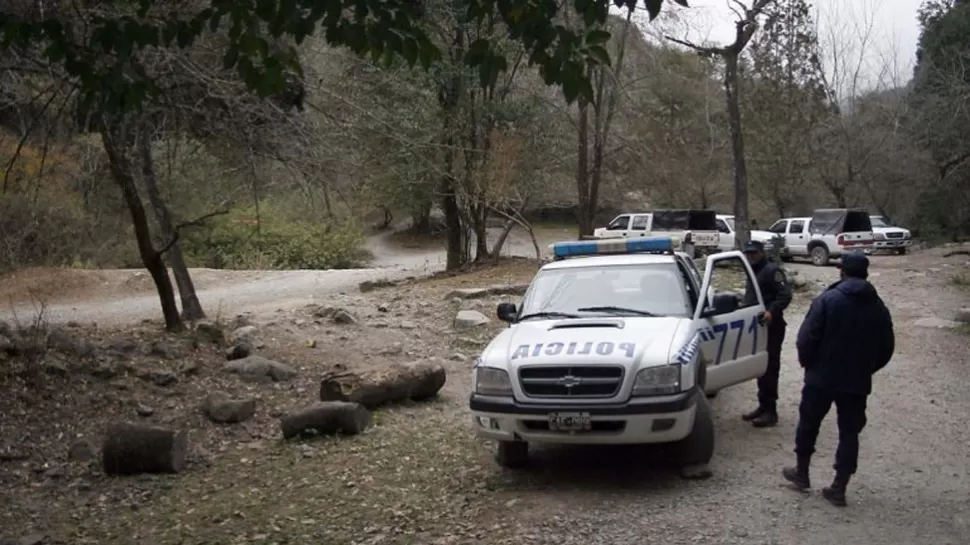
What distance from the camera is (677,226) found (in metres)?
34.1

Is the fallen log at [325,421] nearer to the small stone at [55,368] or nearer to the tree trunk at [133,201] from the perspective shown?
the small stone at [55,368]

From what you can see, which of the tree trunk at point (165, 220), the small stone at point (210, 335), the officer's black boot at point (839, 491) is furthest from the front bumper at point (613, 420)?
the tree trunk at point (165, 220)

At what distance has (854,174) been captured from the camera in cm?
4344

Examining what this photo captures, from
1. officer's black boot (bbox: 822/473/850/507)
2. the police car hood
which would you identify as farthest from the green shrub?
officer's black boot (bbox: 822/473/850/507)

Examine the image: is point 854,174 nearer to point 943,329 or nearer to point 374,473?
point 943,329

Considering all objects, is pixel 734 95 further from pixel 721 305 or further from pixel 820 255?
pixel 721 305

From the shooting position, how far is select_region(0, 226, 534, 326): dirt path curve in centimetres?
1909

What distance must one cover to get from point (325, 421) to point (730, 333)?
3861 mm

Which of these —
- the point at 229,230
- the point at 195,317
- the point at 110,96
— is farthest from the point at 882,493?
the point at 229,230

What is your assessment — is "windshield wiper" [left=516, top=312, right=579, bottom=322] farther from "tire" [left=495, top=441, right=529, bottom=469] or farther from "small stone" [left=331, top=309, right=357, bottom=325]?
"small stone" [left=331, top=309, right=357, bottom=325]

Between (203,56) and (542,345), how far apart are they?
5.98m

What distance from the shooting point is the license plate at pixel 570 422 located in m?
6.85

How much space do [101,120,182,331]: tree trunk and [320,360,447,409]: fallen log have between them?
3.57 m

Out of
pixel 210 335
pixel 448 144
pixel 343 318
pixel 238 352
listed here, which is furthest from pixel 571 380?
pixel 448 144
